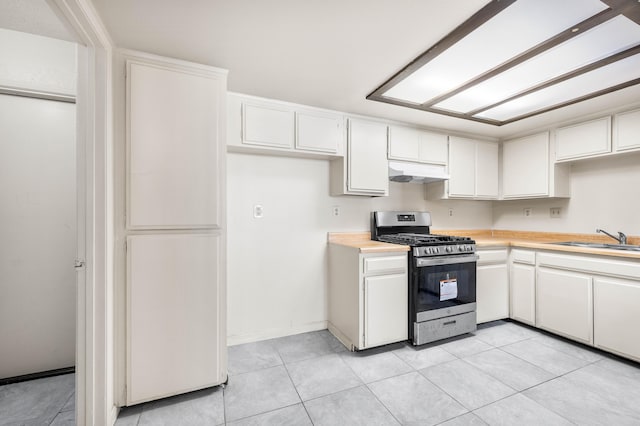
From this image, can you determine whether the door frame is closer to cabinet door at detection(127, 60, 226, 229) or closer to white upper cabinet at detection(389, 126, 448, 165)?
cabinet door at detection(127, 60, 226, 229)

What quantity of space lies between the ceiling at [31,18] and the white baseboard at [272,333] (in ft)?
7.97

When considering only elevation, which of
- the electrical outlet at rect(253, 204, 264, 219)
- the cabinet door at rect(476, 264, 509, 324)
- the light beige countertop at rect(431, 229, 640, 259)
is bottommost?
the cabinet door at rect(476, 264, 509, 324)

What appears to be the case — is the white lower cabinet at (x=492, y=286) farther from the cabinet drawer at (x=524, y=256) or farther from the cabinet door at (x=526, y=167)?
the cabinet door at (x=526, y=167)

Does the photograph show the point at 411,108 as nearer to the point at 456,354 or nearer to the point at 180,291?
the point at 456,354

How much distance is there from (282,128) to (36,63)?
1.77 meters

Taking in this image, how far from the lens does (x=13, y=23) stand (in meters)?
1.49

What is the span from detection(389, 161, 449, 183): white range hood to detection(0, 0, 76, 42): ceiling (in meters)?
2.56

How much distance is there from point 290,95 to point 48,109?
70.0 inches

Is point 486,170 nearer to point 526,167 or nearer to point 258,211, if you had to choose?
point 526,167

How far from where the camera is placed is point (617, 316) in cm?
218

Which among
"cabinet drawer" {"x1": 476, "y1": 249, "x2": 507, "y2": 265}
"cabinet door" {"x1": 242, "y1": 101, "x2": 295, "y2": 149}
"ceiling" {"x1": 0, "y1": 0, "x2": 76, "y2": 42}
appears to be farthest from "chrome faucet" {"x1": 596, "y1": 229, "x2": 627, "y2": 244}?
"ceiling" {"x1": 0, "y1": 0, "x2": 76, "y2": 42}

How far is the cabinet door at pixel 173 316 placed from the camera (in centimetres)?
165

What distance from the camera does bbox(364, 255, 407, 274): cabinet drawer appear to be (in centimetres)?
231

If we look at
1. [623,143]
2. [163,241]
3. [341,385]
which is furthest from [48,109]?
[623,143]
